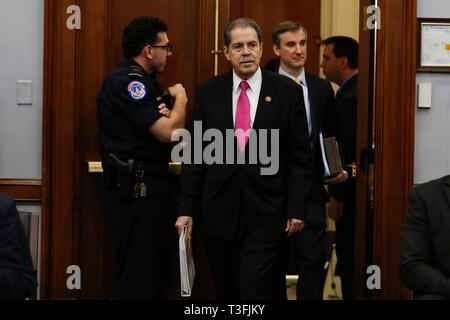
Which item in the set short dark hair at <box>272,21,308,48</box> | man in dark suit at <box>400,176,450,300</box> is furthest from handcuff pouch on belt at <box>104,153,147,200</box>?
man in dark suit at <box>400,176,450,300</box>

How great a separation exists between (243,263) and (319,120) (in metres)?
0.92

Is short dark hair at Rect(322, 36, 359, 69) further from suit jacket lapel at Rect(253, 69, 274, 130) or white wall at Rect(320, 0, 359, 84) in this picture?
suit jacket lapel at Rect(253, 69, 274, 130)

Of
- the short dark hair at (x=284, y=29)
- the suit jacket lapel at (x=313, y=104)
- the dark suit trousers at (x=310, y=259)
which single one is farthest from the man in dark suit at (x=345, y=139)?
the dark suit trousers at (x=310, y=259)

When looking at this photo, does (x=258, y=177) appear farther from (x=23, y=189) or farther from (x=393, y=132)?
(x=23, y=189)

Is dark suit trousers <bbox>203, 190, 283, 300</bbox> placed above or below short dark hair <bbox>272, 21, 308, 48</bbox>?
below

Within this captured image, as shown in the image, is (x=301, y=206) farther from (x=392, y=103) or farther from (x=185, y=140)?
(x=392, y=103)

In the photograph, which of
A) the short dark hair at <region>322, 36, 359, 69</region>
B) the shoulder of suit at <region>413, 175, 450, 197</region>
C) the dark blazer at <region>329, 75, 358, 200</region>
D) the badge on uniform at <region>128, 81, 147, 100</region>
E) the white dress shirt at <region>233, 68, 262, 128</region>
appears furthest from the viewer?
the short dark hair at <region>322, 36, 359, 69</region>

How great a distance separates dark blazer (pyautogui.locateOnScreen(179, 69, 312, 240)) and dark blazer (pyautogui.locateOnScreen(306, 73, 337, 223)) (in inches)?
12.9

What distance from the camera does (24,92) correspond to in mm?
3535

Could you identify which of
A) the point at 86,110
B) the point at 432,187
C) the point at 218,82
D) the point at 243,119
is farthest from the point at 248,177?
the point at 86,110

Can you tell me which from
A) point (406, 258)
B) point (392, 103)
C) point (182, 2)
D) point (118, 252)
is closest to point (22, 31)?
point (182, 2)

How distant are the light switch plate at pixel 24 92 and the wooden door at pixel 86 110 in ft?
0.32

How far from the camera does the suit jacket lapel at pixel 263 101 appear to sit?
3045 millimetres

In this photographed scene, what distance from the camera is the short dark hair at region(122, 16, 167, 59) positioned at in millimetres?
3410
